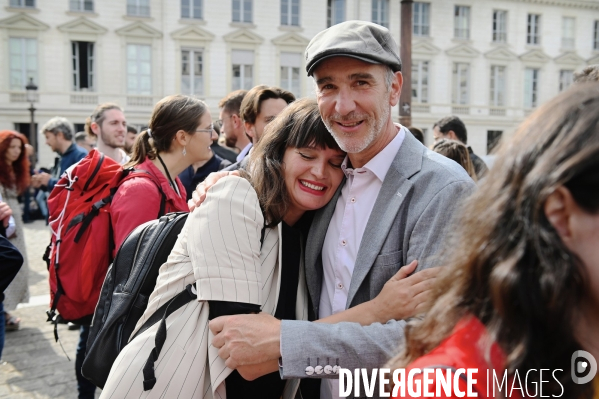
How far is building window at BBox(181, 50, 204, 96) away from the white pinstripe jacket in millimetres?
22994

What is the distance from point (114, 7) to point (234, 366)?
24.4 metres

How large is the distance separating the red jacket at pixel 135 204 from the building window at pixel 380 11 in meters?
25.4

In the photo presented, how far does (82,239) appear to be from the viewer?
303 cm

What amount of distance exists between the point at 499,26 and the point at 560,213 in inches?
1259

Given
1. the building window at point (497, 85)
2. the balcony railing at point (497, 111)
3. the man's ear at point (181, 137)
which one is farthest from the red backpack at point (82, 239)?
the building window at point (497, 85)

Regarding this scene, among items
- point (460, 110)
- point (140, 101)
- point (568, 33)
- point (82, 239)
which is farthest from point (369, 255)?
point (568, 33)

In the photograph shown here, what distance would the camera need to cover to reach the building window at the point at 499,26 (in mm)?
28953

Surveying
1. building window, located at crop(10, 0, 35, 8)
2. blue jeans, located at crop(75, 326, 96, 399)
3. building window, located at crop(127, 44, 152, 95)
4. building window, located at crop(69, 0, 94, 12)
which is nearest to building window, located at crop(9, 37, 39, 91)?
building window, located at crop(10, 0, 35, 8)

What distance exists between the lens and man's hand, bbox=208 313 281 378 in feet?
5.28

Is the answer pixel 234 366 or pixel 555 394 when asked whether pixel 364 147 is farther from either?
pixel 555 394

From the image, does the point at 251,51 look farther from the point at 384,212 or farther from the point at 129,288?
the point at 384,212

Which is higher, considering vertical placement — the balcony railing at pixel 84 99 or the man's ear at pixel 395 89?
the balcony railing at pixel 84 99

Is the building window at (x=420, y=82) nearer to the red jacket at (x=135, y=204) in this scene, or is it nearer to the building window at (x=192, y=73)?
the building window at (x=192, y=73)

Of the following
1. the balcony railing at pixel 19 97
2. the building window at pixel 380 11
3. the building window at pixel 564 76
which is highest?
the building window at pixel 380 11
